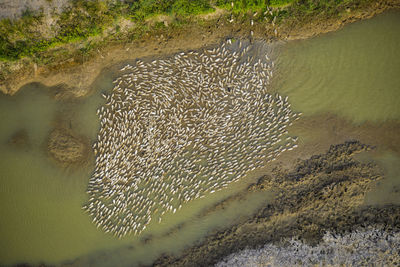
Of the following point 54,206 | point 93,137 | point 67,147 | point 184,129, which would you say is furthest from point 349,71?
point 54,206

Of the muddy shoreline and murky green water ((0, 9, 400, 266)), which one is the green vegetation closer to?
the muddy shoreline

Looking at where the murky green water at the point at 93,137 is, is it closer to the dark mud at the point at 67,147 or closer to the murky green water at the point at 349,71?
the murky green water at the point at 349,71

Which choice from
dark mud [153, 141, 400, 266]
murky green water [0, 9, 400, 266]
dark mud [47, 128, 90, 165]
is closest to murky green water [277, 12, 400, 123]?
murky green water [0, 9, 400, 266]

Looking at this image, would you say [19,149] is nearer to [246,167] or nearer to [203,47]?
[203,47]

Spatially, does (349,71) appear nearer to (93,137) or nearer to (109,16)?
(109,16)

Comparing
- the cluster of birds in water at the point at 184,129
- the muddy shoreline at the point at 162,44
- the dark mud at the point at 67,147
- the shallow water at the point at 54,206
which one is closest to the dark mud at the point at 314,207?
the shallow water at the point at 54,206
